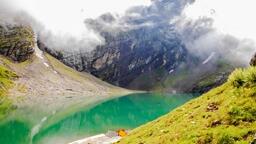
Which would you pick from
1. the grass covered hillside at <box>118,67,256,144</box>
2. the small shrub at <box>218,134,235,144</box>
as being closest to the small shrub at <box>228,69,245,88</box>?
the grass covered hillside at <box>118,67,256,144</box>

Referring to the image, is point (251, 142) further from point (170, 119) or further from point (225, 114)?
point (170, 119)

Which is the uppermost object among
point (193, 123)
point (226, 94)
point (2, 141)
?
point (226, 94)

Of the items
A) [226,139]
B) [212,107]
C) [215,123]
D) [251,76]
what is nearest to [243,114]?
[215,123]

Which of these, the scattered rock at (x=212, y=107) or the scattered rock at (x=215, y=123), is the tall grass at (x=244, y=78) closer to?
the scattered rock at (x=212, y=107)

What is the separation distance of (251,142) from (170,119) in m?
14.1

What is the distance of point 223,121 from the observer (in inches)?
974

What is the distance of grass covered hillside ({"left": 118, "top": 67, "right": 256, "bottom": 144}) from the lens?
890 inches

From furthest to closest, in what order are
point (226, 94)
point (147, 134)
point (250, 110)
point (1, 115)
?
1. point (1, 115)
2. point (147, 134)
3. point (226, 94)
4. point (250, 110)

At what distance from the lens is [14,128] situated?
152 metres

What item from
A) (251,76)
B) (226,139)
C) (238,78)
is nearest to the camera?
(226,139)

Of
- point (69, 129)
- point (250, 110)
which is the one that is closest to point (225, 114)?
point (250, 110)

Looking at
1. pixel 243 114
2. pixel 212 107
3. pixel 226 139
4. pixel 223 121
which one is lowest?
pixel 226 139

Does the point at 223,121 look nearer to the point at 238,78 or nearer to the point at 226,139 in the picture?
the point at 226,139

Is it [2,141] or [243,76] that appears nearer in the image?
[243,76]
